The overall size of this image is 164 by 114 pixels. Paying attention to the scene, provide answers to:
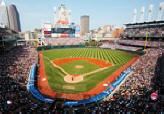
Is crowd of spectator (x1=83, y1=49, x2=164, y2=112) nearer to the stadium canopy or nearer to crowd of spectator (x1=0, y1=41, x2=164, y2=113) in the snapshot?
crowd of spectator (x1=0, y1=41, x2=164, y2=113)

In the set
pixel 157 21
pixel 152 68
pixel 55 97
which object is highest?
pixel 157 21

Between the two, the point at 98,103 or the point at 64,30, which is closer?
the point at 98,103

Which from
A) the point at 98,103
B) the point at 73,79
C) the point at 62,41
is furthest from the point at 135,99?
the point at 62,41

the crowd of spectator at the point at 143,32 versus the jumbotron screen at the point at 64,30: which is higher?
the jumbotron screen at the point at 64,30

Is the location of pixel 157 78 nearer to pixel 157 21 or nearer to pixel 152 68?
pixel 152 68

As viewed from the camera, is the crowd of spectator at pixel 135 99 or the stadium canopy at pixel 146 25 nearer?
the crowd of spectator at pixel 135 99

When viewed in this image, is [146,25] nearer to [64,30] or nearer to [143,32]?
[143,32]

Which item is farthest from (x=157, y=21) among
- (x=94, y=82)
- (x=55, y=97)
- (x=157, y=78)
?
(x=55, y=97)

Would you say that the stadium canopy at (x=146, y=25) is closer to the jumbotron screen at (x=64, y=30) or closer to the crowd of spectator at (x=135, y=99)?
the jumbotron screen at (x=64, y=30)

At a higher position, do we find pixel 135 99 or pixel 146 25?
pixel 146 25

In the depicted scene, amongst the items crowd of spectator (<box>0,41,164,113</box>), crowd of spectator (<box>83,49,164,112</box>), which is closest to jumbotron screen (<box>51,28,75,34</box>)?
crowd of spectator (<box>0,41,164,113</box>)

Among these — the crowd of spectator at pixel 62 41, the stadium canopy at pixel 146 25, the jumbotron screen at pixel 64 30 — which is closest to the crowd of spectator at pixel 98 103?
the stadium canopy at pixel 146 25
